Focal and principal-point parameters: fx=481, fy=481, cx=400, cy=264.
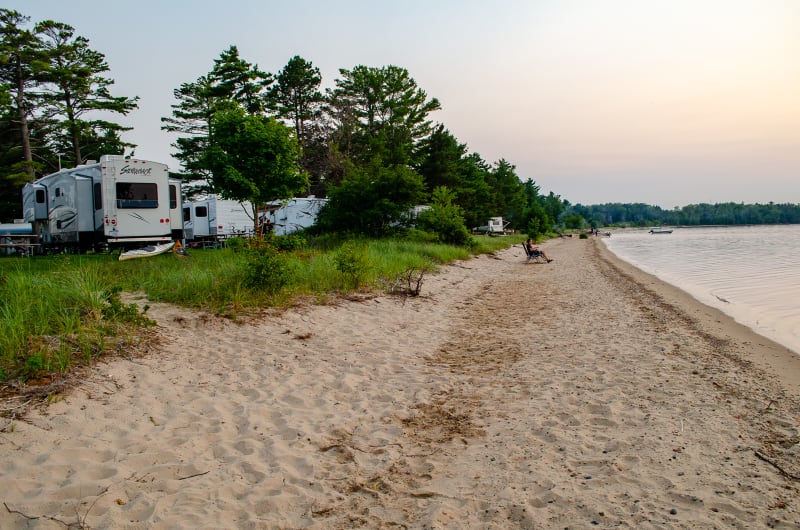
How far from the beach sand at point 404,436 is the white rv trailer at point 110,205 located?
10.2 m

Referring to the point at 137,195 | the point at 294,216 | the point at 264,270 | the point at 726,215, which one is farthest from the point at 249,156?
the point at 726,215

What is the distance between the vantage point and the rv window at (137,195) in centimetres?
1544

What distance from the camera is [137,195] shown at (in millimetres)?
15766

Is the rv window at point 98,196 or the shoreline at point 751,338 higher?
the rv window at point 98,196

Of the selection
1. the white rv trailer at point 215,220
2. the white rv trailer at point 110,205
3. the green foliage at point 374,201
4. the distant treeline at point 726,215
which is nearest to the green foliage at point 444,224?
the green foliage at point 374,201

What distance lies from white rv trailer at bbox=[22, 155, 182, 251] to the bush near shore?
18.9ft

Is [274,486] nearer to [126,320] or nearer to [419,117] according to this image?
[126,320]

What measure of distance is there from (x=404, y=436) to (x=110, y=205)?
14691 millimetres

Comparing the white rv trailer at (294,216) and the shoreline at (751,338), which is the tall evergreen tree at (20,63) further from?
the shoreline at (751,338)

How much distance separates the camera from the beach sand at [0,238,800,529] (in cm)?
303

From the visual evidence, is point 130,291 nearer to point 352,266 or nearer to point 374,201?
point 352,266

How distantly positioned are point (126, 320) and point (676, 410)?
627 cm

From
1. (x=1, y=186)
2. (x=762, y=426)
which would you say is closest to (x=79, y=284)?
(x=762, y=426)

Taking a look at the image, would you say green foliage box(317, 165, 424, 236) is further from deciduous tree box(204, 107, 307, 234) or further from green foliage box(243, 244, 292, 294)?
green foliage box(243, 244, 292, 294)
